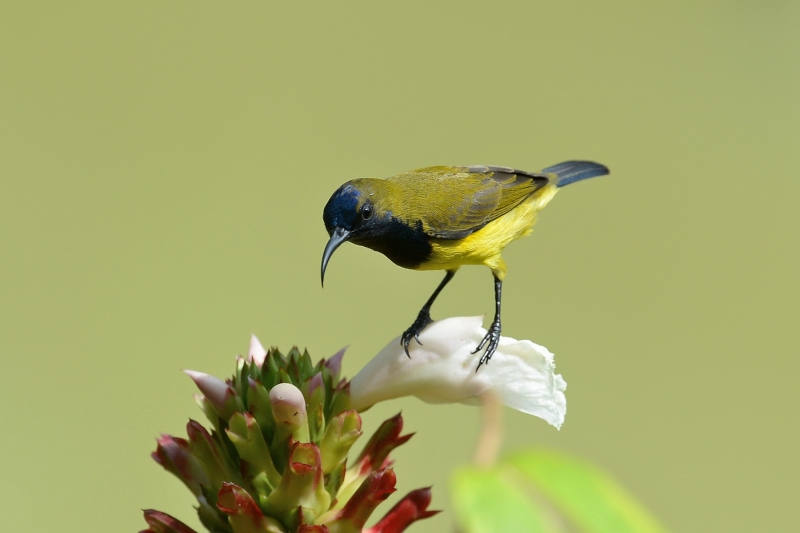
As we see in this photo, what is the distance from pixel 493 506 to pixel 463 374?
1.42 ft

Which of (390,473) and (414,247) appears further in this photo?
(414,247)

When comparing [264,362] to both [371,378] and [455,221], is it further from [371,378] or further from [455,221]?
[455,221]

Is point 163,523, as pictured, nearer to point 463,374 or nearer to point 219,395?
point 219,395

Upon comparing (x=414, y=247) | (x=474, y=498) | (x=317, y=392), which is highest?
(x=414, y=247)

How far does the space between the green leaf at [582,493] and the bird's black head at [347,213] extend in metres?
0.41

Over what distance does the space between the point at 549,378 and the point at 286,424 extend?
0.26m

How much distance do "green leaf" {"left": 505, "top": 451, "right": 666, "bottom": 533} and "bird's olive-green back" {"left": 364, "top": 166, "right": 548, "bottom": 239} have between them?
1.70 ft

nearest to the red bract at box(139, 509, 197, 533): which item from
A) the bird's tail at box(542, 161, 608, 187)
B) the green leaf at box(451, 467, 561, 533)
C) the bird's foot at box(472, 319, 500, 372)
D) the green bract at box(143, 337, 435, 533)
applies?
the green bract at box(143, 337, 435, 533)

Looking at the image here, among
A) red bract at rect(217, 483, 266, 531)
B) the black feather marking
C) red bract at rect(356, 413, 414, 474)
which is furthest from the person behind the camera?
the black feather marking

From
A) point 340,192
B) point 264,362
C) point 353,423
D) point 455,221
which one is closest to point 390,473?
point 353,423

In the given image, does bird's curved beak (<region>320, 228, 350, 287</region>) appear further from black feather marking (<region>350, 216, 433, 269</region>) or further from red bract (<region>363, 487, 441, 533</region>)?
red bract (<region>363, 487, 441, 533</region>)

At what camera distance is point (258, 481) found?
74cm

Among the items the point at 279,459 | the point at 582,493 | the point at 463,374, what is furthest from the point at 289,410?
the point at 582,493

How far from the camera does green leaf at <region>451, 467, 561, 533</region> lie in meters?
0.35
